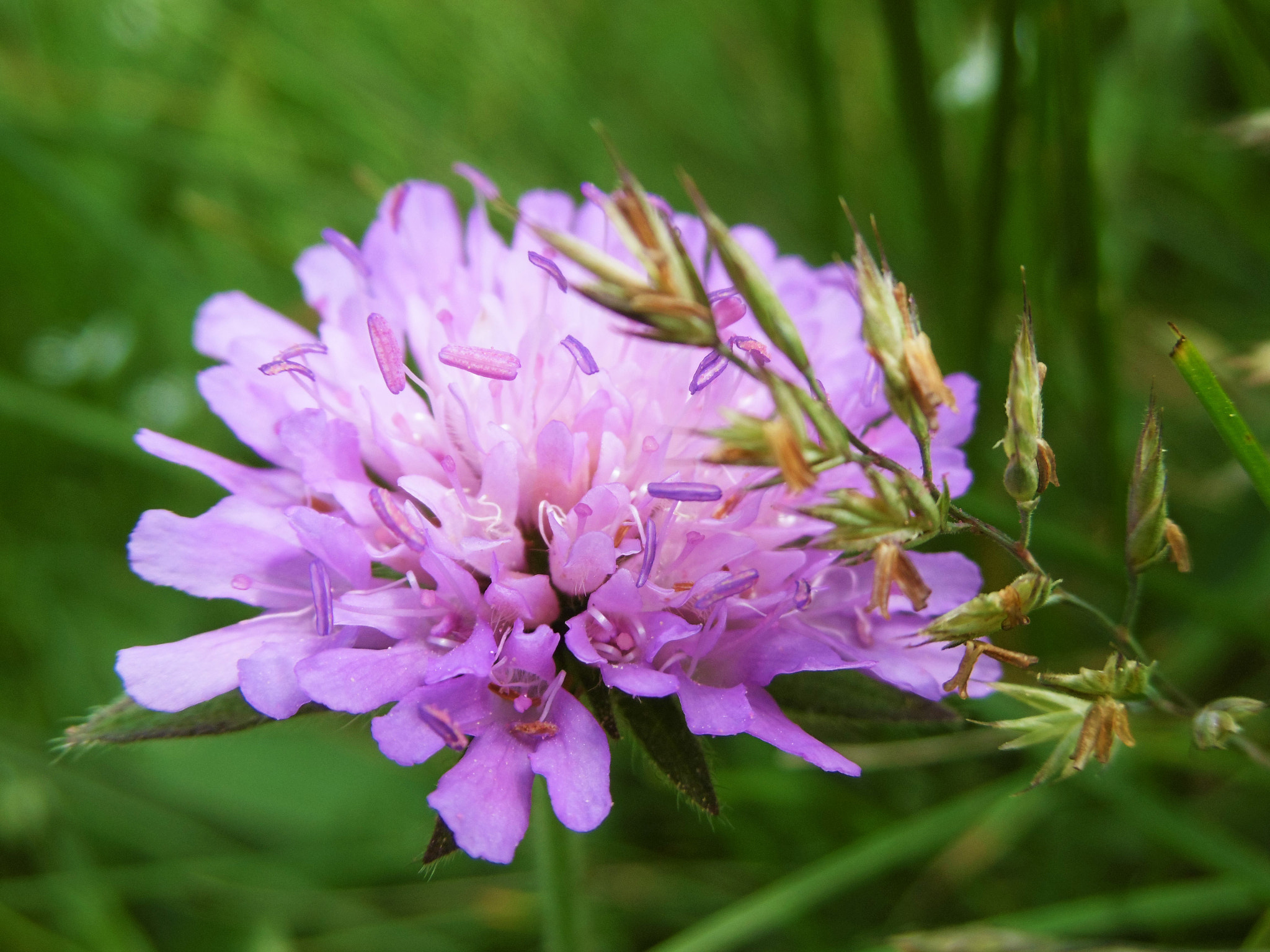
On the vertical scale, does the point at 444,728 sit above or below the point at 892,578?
below

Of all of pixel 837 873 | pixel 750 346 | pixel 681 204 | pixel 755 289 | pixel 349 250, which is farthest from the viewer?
pixel 681 204

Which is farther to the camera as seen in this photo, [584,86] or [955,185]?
[584,86]

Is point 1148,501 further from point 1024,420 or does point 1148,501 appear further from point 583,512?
point 583,512

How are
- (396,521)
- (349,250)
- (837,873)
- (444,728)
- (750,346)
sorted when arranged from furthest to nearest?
(837,873) < (349,250) < (750,346) < (396,521) < (444,728)

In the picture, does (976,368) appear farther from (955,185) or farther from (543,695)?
(543,695)

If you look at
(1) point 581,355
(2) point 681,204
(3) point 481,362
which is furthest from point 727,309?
(2) point 681,204

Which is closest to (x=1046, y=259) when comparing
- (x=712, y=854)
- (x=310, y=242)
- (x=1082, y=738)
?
(x=1082, y=738)

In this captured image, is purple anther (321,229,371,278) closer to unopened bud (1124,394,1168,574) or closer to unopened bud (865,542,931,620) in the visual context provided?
unopened bud (865,542,931,620)
